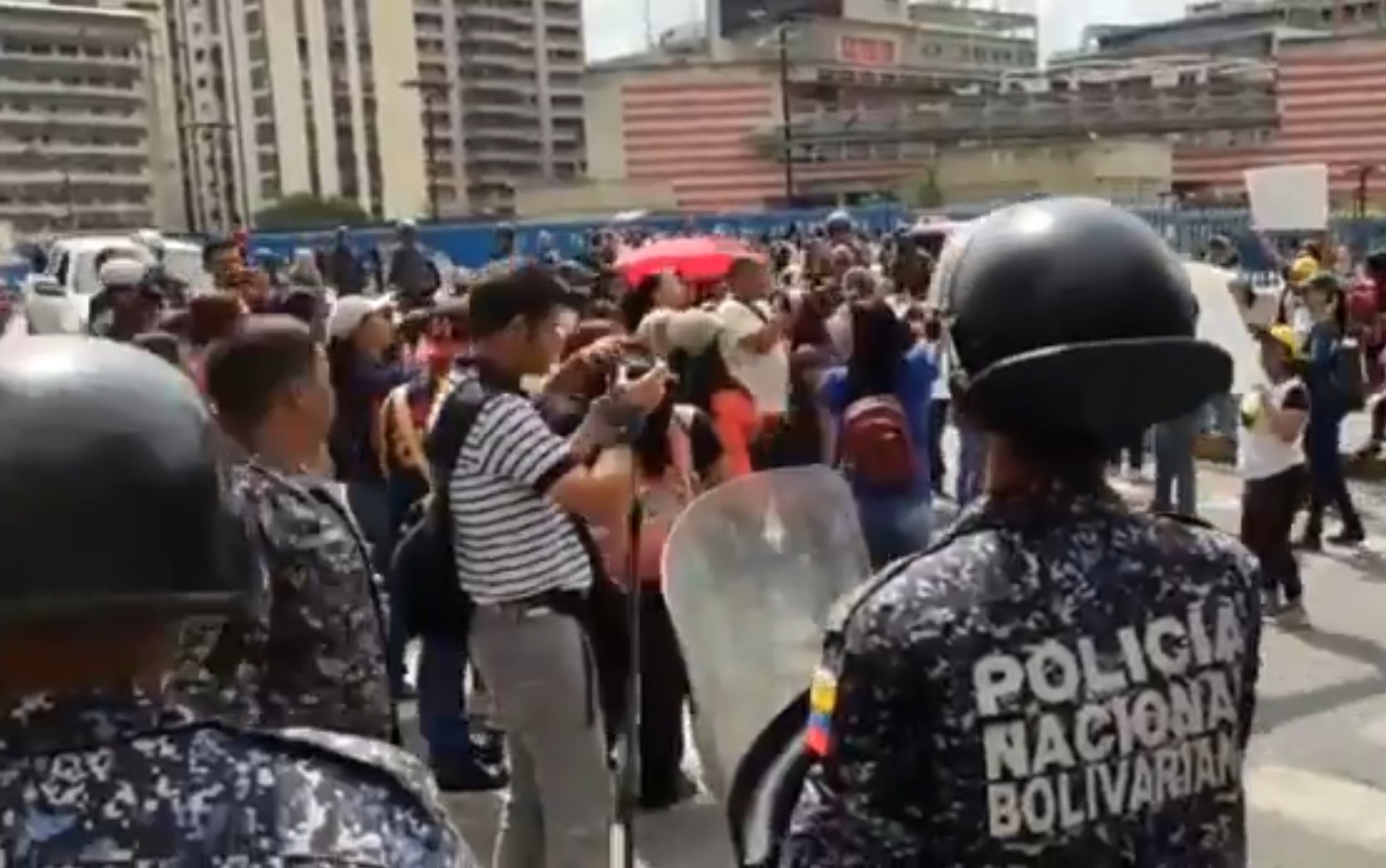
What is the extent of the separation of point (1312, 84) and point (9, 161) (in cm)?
7289

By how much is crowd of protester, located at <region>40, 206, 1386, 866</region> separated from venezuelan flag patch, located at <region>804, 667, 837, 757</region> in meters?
0.30

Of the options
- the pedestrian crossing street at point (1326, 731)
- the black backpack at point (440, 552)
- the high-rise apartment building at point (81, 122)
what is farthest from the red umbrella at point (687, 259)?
the high-rise apartment building at point (81, 122)

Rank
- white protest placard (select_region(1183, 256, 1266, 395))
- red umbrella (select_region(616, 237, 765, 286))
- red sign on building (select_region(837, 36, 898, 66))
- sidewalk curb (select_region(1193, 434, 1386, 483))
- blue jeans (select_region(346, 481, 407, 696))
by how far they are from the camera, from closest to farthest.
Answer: blue jeans (select_region(346, 481, 407, 696)), white protest placard (select_region(1183, 256, 1266, 395)), red umbrella (select_region(616, 237, 765, 286)), sidewalk curb (select_region(1193, 434, 1386, 483)), red sign on building (select_region(837, 36, 898, 66))

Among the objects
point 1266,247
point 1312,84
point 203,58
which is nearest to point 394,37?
point 203,58

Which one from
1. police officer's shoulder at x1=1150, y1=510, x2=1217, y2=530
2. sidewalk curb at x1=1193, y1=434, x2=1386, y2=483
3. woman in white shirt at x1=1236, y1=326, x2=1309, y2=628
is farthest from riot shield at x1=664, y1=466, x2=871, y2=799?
sidewalk curb at x1=1193, y1=434, x2=1386, y2=483

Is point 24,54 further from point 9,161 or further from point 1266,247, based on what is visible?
point 1266,247

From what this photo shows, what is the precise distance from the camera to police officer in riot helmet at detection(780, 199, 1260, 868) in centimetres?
179

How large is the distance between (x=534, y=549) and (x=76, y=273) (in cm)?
1803

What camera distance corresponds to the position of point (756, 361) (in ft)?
25.9

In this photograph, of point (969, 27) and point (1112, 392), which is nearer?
point (1112, 392)

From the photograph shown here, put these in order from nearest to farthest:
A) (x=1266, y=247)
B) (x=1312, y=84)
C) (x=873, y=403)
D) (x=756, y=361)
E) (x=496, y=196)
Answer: (x=873, y=403) < (x=756, y=361) < (x=1266, y=247) < (x=1312, y=84) < (x=496, y=196)

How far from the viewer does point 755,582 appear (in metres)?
3.10

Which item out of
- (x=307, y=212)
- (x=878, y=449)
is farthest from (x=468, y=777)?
(x=307, y=212)

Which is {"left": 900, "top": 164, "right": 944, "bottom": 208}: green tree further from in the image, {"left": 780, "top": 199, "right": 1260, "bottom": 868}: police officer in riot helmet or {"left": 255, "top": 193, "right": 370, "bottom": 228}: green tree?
{"left": 780, "top": 199, "right": 1260, "bottom": 868}: police officer in riot helmet
